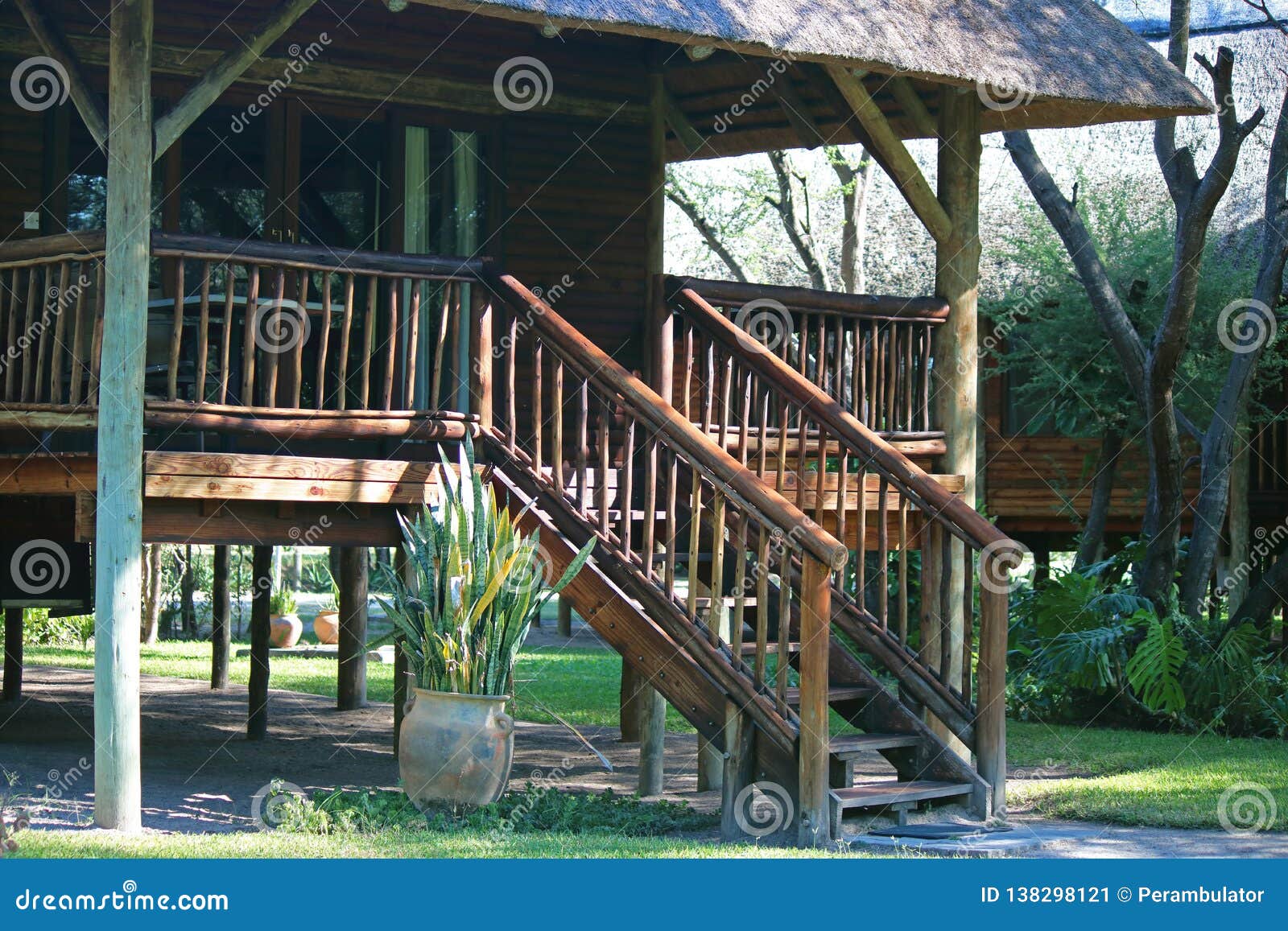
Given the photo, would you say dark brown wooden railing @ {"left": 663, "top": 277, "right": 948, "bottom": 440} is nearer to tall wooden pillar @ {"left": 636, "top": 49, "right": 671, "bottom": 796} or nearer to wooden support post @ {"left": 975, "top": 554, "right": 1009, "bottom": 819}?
tall wooden pillar @ {"left": 636, "top": 49, "right": 671, "bottom": 796}

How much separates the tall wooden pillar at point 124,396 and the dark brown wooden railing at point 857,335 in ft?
9.90

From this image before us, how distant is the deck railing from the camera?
306 inches

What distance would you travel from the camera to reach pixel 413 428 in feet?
27.3

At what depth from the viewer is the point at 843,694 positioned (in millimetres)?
8367

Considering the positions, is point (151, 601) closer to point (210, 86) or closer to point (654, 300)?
point (654, 300)

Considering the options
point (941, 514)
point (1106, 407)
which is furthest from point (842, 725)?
point (941, 514)

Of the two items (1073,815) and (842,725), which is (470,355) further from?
(842,725)

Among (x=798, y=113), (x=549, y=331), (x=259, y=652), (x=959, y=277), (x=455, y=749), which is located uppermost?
(x=798, y=113)

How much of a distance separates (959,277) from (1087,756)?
139 inches

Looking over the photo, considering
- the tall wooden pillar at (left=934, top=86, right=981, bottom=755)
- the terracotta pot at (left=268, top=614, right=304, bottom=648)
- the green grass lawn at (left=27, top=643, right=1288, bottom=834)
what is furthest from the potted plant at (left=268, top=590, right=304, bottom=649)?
the tall wooden pillar at (left=934, top=86, right=981, bottom=755)

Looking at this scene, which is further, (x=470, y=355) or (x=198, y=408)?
(x=470, y=355)

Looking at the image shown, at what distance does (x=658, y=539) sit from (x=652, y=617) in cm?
144

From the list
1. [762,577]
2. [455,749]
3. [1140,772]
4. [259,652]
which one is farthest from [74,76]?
[1140,772]

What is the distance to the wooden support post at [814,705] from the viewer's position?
733 centimetres
